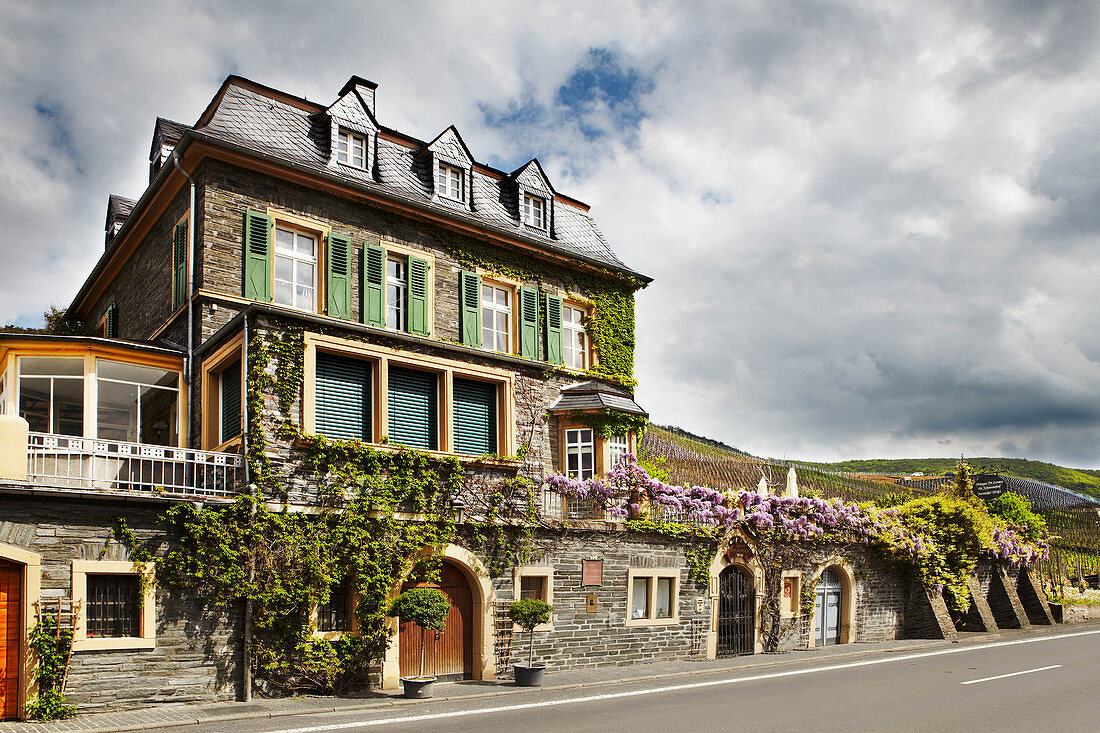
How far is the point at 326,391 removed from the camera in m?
16.9

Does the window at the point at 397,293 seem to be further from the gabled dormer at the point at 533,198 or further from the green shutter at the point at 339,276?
the gabled dormer at the point at 533,198

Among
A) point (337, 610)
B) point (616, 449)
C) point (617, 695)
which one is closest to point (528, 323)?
point (616, 449)

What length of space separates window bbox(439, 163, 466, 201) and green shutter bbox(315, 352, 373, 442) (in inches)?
297

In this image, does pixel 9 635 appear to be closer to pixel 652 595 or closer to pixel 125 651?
pixel 125 651

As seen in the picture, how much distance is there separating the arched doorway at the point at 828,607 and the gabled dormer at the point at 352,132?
16684mm

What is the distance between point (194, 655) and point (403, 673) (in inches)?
157

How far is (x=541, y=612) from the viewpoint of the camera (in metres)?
17.0

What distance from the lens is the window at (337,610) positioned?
611 inches

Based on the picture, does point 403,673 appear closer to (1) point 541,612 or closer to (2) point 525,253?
(1) point 541,612

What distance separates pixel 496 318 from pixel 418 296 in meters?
2.70

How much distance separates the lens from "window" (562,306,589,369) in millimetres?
25250

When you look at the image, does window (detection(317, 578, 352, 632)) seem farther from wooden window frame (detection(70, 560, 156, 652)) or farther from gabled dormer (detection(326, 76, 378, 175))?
gabled dormer (detection(326, 76, 378, 175))

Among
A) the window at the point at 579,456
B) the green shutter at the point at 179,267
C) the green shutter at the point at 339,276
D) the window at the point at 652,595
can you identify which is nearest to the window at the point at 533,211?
the window at the point at 579,456

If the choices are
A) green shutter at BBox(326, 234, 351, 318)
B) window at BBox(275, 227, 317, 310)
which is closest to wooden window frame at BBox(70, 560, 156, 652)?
window at BBox(275, 227, 317, 310)
